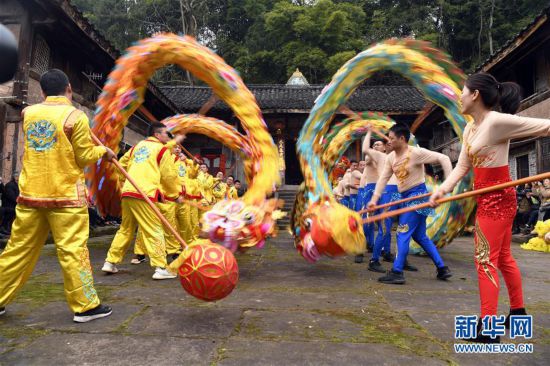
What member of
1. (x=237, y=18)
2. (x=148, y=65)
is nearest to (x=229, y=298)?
(x=148, y=65)

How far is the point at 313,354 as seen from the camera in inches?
90.2

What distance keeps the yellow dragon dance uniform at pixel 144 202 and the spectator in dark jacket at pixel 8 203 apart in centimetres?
345

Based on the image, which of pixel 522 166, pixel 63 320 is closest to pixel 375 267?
pixel 63 320

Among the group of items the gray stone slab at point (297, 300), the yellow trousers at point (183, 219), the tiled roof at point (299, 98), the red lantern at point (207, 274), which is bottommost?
the gray stone slab at point (297, 300)

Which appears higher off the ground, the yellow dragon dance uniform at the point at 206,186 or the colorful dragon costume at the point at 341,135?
the colorful dragon costume at the point at 341,135

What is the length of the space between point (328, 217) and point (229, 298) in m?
1.13

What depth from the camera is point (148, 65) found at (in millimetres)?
4695

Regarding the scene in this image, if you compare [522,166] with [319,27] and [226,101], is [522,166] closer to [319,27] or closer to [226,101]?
[226,101]

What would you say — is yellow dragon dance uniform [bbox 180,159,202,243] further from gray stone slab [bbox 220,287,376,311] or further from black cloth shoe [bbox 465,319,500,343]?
black cloth shoe [bbox 465,319,500,343]

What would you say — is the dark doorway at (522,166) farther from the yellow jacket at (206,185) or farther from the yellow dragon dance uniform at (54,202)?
the yellow dragon dance uniform at (54,202)

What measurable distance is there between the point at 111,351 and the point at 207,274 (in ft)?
2.27

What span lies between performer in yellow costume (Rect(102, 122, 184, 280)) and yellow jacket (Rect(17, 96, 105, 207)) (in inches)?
58.4

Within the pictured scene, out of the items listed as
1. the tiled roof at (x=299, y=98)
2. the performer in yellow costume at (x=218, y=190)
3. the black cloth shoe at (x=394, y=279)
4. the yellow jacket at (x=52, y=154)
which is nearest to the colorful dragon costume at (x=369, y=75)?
the black cloth shoe at (x=394, y=279)

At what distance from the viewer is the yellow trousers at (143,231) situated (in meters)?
4.45
